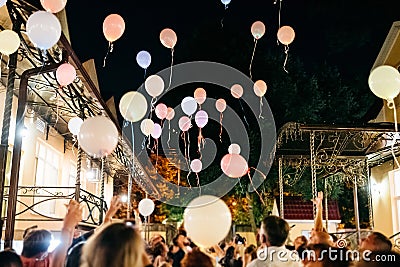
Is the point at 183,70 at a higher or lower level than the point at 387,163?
higher

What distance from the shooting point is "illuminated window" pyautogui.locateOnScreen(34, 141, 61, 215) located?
535 inches

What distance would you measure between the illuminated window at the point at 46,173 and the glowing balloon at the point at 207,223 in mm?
8858

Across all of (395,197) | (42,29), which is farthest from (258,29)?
(395,197)

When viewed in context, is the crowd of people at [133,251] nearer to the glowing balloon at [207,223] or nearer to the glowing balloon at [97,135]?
the glowing balloon at [207,223]

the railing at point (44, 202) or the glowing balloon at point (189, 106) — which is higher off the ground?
the glowing balloon at point (189, 106)

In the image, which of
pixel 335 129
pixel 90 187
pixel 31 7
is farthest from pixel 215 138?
pixel 31 7

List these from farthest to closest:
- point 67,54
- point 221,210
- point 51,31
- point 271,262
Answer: point 67,54, point 51,31, point 221,210, point 271,262

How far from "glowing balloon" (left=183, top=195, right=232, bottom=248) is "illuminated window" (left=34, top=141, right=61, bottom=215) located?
886cm

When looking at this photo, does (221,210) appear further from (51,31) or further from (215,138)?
(215,138)

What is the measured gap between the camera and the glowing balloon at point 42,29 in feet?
21.6

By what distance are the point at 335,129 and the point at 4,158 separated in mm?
6556

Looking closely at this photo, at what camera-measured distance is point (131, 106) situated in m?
10.2

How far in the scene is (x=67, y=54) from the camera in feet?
28.7

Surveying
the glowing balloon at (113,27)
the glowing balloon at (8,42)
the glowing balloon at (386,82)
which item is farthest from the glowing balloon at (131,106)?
the glowing balloon at (386,82)
